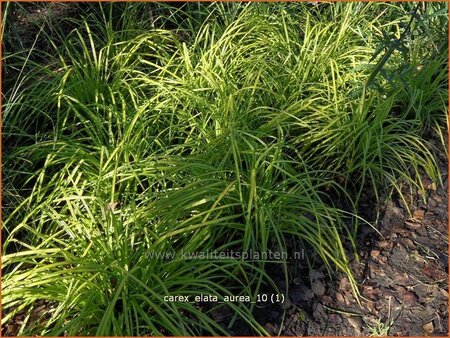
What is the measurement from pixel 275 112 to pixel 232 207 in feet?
2.44

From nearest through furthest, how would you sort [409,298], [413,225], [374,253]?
[409,298]
[374,253]
[413,225]

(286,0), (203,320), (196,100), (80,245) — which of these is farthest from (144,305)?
(286,0)

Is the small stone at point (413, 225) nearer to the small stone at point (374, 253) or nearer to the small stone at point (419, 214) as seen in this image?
the small stone at point (419, 214)

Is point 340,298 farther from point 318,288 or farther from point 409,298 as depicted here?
point 409,298

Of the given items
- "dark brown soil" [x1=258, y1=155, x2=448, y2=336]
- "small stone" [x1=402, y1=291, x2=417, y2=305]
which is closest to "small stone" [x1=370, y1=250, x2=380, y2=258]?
"dark brown soil" [x1=258, y1=155, x2=448, y2=336]

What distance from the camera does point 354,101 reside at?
9.54 ft

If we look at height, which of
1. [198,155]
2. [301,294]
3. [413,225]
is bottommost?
[301,294]

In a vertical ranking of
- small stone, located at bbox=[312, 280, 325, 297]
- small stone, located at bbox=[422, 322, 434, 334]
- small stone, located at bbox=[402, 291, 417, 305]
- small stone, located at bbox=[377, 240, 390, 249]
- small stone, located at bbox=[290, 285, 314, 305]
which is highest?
small stone, located at bbox=[377, 240, 390, 249]

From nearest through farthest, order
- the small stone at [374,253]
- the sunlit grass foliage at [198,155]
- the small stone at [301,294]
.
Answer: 1. the sunlit grass foliage at [198,155]
2. the small stone at [301,294]
3. the small stone at [374,253]

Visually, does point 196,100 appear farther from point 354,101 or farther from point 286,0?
point 286,0

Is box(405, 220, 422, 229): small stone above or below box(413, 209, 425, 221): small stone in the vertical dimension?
below

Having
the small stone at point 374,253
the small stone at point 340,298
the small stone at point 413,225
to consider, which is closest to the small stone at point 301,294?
the small stone at point 340,298

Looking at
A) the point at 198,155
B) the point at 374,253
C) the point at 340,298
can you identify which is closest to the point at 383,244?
the point at 374,253

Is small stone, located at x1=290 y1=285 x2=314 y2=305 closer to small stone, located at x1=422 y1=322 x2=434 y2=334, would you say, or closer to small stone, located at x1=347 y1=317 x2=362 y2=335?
small stone, located at x1=347 y1=317 x2=362 y2=335
